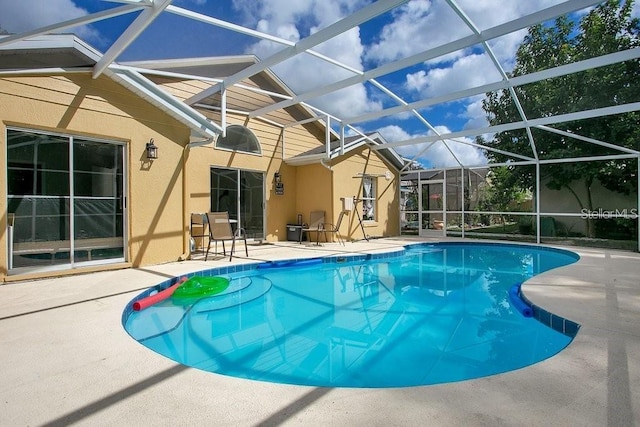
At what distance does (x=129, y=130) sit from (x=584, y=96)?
48.5 ft

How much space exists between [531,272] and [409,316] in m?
4.18

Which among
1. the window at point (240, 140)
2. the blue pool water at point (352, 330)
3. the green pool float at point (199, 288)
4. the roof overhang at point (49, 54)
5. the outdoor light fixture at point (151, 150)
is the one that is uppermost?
the roof overhang at point (49, 54)

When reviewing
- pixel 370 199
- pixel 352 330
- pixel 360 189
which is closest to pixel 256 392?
pixel 352 330

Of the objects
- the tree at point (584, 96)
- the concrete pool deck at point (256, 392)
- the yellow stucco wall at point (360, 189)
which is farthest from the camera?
the tree at point (584, 96)

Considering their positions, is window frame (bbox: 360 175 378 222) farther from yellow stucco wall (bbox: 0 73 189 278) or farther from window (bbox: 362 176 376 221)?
yellow stucco wall (bbox: 0 73 189 278)

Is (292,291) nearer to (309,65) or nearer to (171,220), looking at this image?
(171,220)

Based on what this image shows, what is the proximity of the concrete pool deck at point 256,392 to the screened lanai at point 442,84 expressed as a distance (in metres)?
3.67

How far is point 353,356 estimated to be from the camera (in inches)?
125

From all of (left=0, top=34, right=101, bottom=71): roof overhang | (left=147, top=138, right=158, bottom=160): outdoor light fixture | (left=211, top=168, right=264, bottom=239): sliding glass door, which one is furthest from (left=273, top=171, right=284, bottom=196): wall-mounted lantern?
(left=0, top=34, right=101, bottom=71): roof overhang

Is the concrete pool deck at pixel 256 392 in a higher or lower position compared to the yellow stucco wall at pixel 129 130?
lower

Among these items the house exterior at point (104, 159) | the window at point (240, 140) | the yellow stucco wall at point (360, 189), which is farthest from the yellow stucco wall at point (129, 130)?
the yellow stucco wall at point (360, 189)

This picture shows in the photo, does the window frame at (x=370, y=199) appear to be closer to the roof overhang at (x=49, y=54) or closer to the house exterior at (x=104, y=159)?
the house exterior at (x=104, y=159)

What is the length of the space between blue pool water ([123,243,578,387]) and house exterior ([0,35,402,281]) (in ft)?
7.24

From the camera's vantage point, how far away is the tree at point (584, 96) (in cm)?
1152
